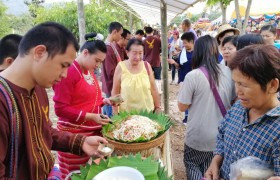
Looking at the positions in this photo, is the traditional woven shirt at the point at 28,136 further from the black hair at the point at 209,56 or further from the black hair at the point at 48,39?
the black hair at the point at 209,56

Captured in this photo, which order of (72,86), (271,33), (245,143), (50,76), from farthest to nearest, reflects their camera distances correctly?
1. (271,33)
2. (72,86)
3. (245,143)
4. (50,76)

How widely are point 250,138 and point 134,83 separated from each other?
5.89 feet

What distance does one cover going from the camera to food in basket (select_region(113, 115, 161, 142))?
2057 millimetres

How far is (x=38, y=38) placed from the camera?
1313mm

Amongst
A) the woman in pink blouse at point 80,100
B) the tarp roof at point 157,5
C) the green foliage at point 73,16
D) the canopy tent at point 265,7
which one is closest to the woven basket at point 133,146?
the woman in pink blouse at point 80,100

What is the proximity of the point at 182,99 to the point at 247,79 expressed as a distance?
3.58 feet

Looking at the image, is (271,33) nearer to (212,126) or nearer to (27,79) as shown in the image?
(212,126)

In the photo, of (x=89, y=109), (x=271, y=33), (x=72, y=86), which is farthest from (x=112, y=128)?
(x=271, y=33)

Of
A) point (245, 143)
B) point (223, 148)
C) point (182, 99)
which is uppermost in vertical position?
point (182, 99)

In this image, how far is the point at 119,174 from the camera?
1.45 meters

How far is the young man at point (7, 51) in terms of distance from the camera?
2.23 metres

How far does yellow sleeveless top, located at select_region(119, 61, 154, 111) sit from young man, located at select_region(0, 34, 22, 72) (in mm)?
1262

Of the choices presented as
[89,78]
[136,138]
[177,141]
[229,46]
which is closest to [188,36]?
[229,46]

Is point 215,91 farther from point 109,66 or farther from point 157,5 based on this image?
point 157,5
